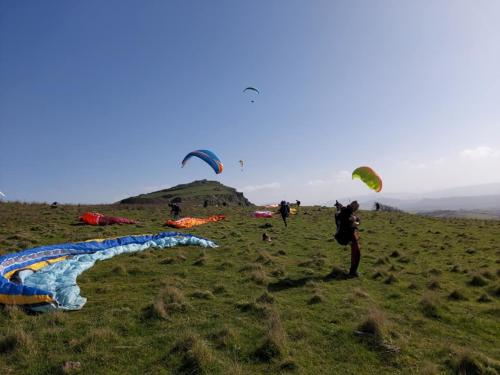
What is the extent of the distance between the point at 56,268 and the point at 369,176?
16826 mm

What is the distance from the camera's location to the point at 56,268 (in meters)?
11.3

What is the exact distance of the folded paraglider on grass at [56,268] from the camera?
766 cm

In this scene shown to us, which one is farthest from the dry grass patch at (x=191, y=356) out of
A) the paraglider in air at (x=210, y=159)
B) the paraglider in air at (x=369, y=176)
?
the paraglider in air at (x=210, y=159)

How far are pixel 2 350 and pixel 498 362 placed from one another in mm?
8598

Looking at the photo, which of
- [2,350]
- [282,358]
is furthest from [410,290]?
[2,350]

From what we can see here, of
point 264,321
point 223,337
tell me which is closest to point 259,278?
point 264,321

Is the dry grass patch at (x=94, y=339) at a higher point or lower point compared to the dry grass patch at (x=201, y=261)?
lower

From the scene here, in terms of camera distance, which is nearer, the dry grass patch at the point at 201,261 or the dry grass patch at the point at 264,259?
the dry grass patch at the point at 201,261

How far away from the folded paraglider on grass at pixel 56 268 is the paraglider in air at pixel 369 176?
956 centimetres

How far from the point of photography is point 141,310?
779 centimetres

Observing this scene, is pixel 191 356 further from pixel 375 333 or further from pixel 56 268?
pixel 56 268

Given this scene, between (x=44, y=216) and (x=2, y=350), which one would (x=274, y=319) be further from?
(x=44, y=216)

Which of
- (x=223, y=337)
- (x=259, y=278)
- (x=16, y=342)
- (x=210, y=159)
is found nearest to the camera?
(x=16, y=342)

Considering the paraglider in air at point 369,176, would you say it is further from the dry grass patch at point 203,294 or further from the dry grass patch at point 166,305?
the dry grass patch at point 166,305
